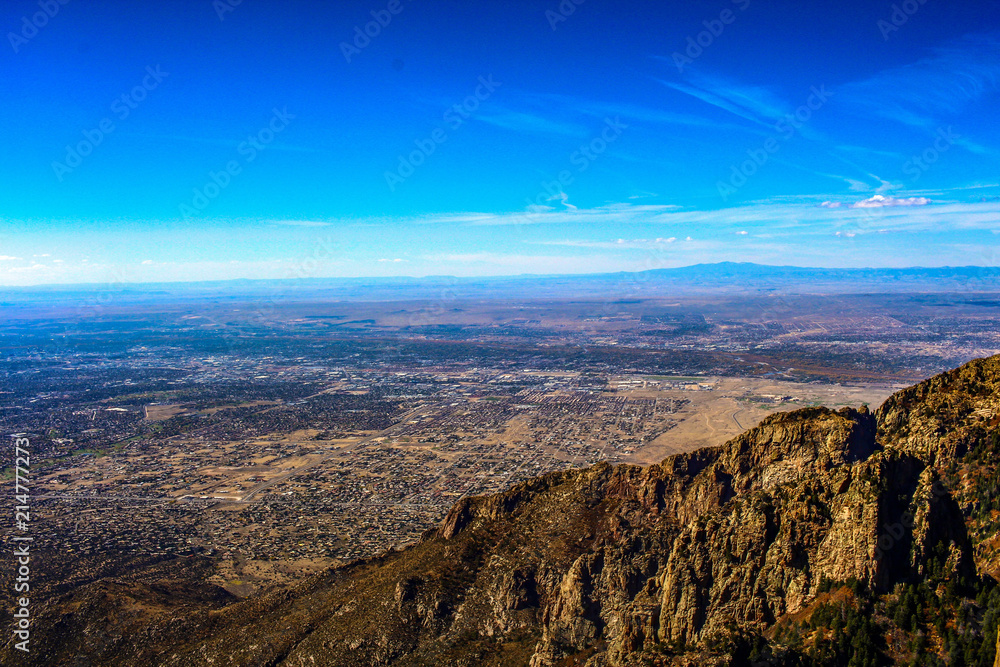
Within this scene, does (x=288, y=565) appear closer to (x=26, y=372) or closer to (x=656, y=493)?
(x=656, y=493)

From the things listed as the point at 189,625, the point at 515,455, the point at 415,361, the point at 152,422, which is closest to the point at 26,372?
the point at 152,422

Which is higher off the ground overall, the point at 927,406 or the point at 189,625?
the point at 927,406

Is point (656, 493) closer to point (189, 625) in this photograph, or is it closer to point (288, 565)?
point (189, 625)

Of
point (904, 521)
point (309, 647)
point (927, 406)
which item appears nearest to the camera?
point (904, 521)

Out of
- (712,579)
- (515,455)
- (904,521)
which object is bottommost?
(515,455)

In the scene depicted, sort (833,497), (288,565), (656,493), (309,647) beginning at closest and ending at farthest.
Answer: (833,497) → (309,647) → (656,493) → (288,565)

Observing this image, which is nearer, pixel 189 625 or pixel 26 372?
pixel 189 625

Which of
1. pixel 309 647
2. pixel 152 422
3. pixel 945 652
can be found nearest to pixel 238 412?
pixel 152 422
